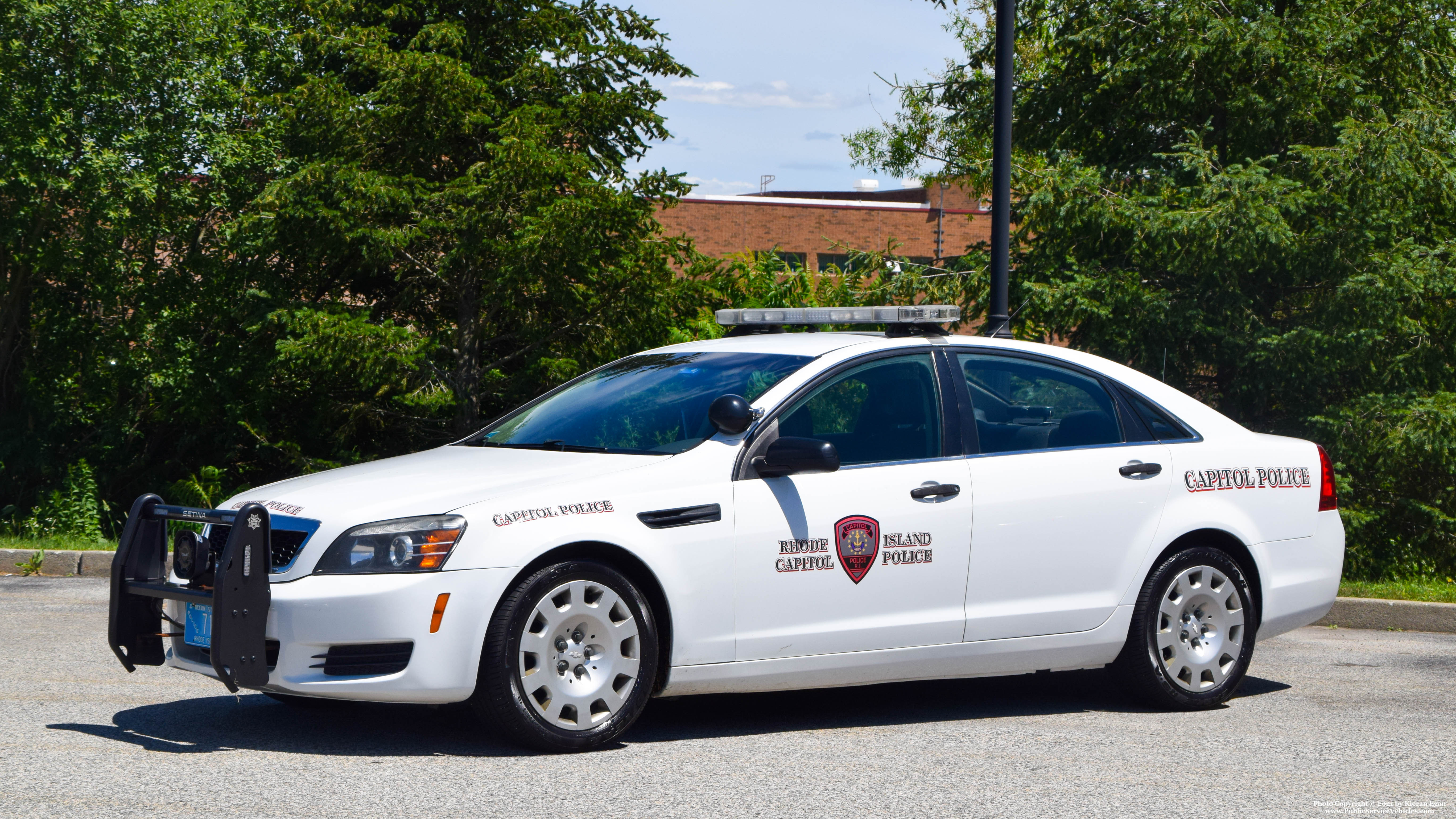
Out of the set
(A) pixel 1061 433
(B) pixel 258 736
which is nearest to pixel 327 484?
(B) pixel 258 736

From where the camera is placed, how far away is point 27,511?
1595cm

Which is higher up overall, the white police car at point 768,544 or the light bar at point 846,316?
the light bar at point 846,316

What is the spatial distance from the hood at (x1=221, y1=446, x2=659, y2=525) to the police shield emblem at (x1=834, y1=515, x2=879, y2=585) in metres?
0.82

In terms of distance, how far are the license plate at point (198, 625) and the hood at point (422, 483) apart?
41 cm

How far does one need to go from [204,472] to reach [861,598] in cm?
1063

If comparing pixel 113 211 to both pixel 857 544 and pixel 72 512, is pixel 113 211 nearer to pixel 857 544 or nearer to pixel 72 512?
pixel 72 512

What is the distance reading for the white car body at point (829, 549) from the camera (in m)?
5.19

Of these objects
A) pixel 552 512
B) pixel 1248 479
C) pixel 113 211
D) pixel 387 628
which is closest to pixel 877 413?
pixel 552 512

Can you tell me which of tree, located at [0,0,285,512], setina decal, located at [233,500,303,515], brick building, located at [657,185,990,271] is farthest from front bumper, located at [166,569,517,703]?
brick building, located at [657,185,990,271]

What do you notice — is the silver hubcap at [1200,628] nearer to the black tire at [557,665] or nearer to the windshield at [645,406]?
the windshield at [645,406]

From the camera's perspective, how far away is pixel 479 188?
43.7 ft

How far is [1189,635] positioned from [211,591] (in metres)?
4.25

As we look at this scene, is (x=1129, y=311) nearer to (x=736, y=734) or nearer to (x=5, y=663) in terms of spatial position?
(x=736, y=734)

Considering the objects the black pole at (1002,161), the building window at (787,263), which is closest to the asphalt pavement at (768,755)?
the black pole at (1002,161)
